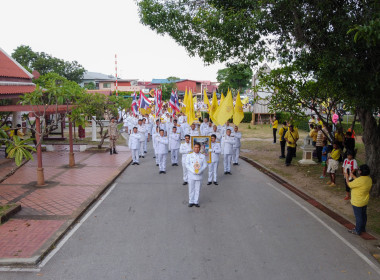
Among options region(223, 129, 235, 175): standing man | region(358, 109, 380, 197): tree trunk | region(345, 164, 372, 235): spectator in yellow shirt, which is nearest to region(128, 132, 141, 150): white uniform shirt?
region(223, 129, 235, 175): standing man

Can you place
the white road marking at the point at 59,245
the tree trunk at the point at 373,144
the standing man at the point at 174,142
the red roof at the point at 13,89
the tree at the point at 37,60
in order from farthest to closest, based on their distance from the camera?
1. the tree at the point at 37,60
2. the standing man at the point at 174,142
3. the red roof at the point at 13,89
4. the tree trunk at the point at 373,144
5. the white road marking at the point at 59,245

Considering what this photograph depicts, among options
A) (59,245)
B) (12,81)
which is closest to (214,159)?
(59,245)

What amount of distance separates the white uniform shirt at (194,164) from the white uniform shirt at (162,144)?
4.34 meters

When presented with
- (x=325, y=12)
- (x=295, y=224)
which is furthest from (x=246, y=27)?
(x=295, y=224)

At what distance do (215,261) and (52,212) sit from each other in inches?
176

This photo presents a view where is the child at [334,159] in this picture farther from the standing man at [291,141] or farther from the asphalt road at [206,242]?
the standing man at [291,141]

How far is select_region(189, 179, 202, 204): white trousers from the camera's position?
30.4 ft

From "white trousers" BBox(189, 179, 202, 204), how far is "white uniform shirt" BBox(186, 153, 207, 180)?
0.12m

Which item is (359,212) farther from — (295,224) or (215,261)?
(215,261)

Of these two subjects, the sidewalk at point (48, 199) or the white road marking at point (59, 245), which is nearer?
the white road marking at point (59, 245)

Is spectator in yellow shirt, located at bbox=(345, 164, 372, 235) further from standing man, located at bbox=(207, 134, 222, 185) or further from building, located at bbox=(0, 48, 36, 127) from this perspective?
building, located at bbox=(0, 48, 36, 127)

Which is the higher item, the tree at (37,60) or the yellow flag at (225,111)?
the tree at (37,60)

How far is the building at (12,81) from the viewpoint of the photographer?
1066 centimetres

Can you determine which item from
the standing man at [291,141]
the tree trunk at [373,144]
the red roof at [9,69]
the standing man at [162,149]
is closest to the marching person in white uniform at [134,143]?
the standing man at [162,149]
